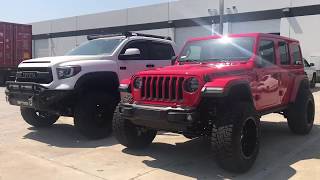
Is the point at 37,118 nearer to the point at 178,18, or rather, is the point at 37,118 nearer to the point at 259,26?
the point at 259,26

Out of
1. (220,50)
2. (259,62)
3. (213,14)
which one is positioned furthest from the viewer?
(213,14)

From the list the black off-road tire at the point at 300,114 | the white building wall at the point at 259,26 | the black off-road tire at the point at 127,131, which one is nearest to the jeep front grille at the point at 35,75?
the black off-road tire at the point at 127,131

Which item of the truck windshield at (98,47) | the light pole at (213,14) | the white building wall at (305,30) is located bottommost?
the truck windshield at (98,47)

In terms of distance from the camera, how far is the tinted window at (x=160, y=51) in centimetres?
940

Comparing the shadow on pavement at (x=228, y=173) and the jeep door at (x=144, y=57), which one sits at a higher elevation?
the jeep door at (x=144, y=57)

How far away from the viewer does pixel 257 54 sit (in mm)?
6766

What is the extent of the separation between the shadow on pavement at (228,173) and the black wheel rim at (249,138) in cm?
24

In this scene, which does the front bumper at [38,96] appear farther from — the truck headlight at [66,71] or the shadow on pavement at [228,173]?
the shadow on pavement at [228,173]

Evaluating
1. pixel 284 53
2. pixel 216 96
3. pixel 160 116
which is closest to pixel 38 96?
pixel 160 116

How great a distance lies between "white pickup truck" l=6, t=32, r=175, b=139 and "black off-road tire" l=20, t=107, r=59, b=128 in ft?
2.88

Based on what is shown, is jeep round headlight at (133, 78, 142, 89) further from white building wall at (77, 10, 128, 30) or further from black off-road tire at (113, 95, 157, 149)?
white building wall at (77, 10, 128, 30)

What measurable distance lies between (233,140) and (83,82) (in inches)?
127

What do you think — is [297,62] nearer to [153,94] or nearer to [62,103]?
[153,94]

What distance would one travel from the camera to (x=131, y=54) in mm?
8164
